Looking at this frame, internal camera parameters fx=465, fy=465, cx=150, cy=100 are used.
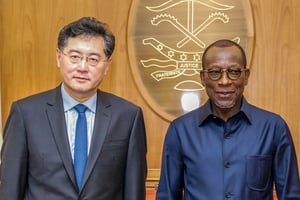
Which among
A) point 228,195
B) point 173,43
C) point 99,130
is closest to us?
point 228,195

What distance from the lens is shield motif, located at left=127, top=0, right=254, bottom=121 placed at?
9.82 ft

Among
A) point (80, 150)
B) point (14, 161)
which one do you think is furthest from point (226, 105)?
point (14, 161)

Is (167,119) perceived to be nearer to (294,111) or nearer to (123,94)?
(123,94)

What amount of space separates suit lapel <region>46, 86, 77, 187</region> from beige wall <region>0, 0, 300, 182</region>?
1.25 m

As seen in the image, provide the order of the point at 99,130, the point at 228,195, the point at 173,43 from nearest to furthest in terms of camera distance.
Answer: the point at 228,195 → the point at 99,130 → the point at 173,43

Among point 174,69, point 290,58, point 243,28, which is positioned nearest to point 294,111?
point 290,58

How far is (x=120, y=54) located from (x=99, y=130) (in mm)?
1311

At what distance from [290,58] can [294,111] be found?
34 centimetres

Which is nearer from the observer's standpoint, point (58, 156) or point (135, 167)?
point (58, 156)

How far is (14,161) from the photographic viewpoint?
1753 millimetres

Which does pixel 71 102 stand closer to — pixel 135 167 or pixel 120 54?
pixel 135 167

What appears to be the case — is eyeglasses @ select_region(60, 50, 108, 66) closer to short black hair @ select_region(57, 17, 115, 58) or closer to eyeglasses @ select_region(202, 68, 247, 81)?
short black hair @ select_region(57, 17, 115, 58)

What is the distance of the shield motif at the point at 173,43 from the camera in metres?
2.99

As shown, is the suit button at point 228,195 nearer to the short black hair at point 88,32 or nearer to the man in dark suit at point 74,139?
the man in dark suit at point 74,139
